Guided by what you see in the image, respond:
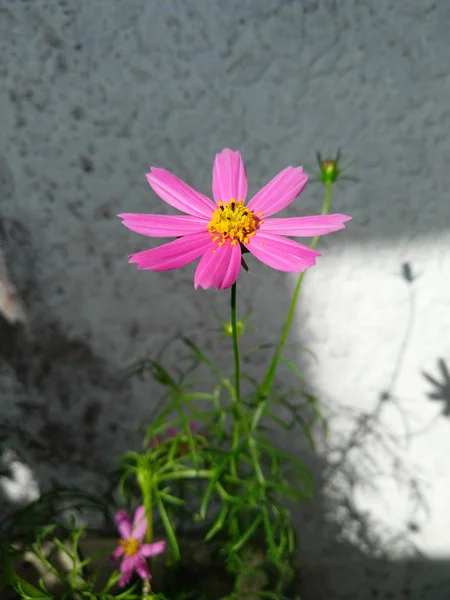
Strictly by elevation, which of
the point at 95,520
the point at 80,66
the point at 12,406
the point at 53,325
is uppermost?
the point at 80,66

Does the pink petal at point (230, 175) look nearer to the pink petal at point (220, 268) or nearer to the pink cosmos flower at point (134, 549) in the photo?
the pink petal at point (220, 268)

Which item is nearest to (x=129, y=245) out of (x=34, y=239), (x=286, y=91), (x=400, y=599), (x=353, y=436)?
(x=34, y=239)

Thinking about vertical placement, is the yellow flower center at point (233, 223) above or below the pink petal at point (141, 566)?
above

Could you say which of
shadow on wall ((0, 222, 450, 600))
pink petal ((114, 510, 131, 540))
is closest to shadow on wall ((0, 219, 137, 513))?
shadow on wall ((0, 222, 450, 600))

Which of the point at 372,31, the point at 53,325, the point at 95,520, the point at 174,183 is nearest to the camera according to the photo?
the point at 174,183

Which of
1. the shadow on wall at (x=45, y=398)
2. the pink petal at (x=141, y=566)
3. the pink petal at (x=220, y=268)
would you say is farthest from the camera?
the shadow on wall at (x=45, y=398)

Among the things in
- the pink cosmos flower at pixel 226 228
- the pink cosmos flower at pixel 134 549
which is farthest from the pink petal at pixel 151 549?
the pink cosmos flower at pixel 226 228

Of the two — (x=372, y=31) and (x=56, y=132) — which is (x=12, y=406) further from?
(x=372, y=31)
